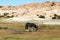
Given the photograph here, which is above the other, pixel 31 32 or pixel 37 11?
pixel 31 32

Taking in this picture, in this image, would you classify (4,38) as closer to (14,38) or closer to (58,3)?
(14,38)

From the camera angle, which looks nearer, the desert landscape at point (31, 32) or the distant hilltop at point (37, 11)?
the desert landscape at point (31, 32)

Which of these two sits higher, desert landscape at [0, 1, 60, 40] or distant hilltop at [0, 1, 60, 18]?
desert landscape at [0, 1, 60, 40]

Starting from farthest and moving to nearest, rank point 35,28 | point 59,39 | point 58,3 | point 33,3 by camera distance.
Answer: point 33,3, point 58,3, point 35,28, point 59,39

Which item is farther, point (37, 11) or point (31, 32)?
point (37, 11)

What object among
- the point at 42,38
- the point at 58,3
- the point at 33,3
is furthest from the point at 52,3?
the point at 42,38

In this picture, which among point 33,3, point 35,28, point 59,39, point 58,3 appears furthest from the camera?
point 33,3

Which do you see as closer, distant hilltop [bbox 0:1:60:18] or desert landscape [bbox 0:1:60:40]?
desert landscape [bbox 0:1:60:40]

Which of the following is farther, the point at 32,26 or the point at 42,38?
the point at 32,26

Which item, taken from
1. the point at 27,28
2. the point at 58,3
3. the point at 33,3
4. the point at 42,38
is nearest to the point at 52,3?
the point at 58,3

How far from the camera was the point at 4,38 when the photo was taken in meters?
25.9

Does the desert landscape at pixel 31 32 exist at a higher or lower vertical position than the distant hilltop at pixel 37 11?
higher

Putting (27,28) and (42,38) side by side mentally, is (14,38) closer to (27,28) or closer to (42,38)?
(42,38)

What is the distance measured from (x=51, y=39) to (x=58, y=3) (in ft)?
265
